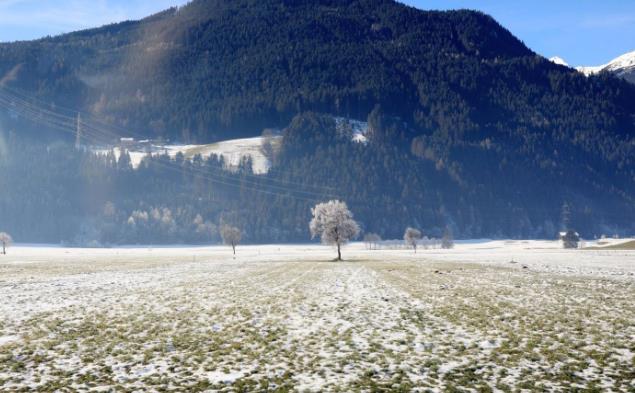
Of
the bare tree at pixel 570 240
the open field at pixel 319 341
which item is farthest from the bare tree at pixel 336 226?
the bare tree at pixel 570 240

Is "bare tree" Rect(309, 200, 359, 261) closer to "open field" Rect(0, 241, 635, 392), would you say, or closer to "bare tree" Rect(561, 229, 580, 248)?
"open field" Rect(0, 241, 635, 392)

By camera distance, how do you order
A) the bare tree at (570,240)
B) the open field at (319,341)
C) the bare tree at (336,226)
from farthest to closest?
the bare tree at (570,240)
the bare tree at (336,226)
the open field at (319,341)

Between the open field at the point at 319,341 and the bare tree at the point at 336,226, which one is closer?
the open field at the point at 319,341

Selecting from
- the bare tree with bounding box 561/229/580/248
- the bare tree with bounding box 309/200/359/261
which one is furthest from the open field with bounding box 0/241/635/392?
the bare tree with bounding box 561/229/580/248

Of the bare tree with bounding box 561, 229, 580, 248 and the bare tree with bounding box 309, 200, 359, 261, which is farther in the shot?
the bare tree with bounding box 561, 229, 580, 248

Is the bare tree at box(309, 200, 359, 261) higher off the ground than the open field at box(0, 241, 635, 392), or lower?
higher

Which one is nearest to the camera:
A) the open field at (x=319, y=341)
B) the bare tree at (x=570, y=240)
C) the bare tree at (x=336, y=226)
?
the open field at (x=319, y=341)

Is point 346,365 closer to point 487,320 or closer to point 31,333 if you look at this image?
point 487,320

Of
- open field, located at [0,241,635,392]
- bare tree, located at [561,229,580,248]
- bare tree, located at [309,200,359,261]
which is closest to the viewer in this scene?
open field, located at [0,241,635,392]

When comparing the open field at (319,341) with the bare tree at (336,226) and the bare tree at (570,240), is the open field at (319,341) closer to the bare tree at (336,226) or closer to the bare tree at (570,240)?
the bare tree at (336,226)

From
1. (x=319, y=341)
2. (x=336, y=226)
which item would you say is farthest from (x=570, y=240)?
(x=319, y=341)

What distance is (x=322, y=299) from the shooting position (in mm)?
30875

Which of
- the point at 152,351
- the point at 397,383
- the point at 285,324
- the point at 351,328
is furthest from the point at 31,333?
the point at 397,383

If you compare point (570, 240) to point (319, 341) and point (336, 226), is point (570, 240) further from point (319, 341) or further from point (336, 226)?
point (319, 341)
